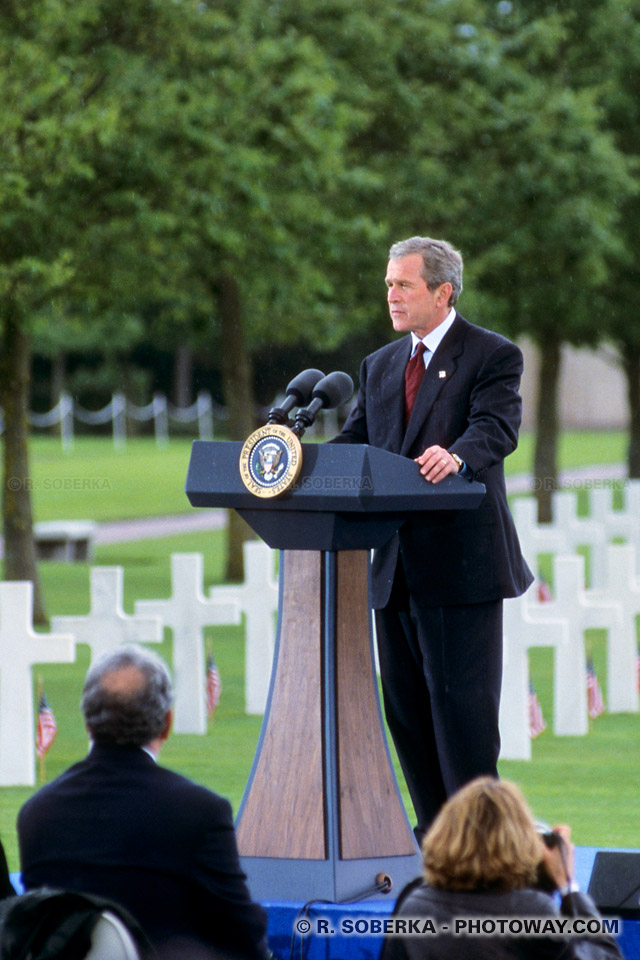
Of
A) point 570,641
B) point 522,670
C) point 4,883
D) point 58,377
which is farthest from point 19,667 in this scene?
point 58,377

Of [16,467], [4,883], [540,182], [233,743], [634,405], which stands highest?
[540,182]

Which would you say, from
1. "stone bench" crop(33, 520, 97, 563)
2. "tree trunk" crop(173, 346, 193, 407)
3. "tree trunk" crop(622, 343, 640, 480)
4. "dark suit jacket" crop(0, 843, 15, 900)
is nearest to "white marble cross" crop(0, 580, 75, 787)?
"dark suit jacket" crop(0, 843, 15, 900)

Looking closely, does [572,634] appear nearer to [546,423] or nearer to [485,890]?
[485,890]

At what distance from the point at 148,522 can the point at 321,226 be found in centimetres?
1440

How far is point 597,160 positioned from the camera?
2044 centimetres

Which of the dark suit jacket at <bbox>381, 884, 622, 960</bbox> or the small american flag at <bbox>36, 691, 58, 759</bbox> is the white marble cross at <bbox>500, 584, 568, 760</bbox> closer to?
the small american flag at <bbox>36, 691, 58, 759</bbox>

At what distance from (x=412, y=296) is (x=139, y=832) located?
210cm

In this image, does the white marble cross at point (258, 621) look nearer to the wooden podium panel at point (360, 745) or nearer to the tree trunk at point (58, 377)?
the wooden podium panel at point (360, 745)

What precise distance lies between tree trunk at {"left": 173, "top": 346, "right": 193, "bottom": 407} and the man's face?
47827 millimetres

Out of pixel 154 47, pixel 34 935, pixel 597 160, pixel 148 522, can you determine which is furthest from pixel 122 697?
pixel 148 522

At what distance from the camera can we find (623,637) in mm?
10836

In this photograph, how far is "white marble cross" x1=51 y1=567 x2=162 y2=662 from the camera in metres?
9.50

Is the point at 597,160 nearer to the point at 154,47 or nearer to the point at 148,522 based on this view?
the point at 154,47

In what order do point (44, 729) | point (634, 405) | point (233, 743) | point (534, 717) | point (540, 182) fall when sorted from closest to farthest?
point (44, 729) → point (534, 717) → point (233, 743) → point (540, 182) → point (634, 405)
